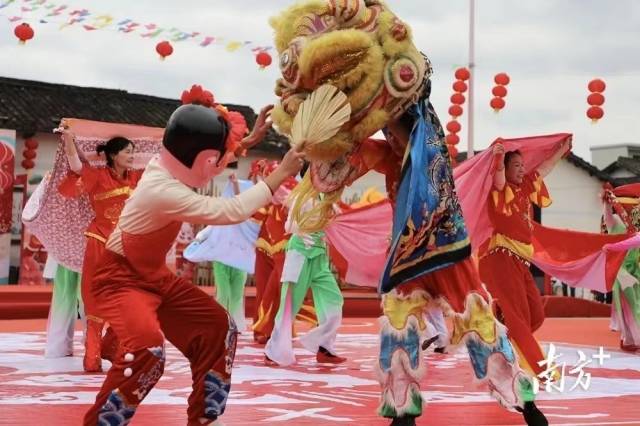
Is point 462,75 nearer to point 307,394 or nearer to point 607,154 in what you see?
point 307,394

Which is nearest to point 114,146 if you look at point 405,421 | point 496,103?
Answer: point 405,421

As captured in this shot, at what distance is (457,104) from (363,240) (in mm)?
6061

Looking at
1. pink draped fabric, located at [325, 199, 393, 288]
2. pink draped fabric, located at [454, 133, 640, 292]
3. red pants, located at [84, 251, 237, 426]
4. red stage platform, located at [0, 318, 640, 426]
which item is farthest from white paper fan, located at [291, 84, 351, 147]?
pink draped fabric, located at [454, 133, 640, 292]

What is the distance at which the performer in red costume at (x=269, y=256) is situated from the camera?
7840 mm

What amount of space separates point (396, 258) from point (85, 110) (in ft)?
52.5

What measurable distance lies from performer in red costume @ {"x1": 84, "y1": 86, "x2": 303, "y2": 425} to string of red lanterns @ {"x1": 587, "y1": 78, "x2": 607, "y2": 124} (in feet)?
21.8

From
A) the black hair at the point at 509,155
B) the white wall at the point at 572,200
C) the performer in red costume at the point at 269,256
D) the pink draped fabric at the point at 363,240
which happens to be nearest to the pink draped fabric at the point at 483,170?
the black hair at the point at 509,155

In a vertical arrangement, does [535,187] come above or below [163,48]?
below

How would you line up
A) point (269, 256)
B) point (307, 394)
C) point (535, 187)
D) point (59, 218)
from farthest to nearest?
1. point (269, 256)
2. point (59, 218)
3. point (535, 187)
4. point (307, 394)

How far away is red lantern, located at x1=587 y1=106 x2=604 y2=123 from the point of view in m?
9.63

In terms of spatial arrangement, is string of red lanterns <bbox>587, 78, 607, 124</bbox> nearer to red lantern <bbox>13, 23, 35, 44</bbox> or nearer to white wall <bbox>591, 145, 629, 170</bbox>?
red lantern <bbox>13, 23, 35, 44</bbox>

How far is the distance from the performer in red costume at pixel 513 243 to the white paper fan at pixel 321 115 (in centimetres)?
194

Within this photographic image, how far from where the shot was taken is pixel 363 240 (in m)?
6.86

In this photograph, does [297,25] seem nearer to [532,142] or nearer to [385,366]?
[385,366]
